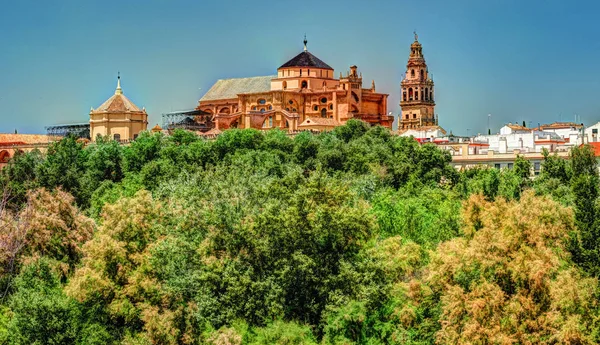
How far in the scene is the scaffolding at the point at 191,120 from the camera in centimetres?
9625

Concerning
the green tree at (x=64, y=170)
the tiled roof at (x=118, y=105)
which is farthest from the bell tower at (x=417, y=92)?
the green tree at (x=64, y=170)

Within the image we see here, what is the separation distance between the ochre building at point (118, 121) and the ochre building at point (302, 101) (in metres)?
6.79

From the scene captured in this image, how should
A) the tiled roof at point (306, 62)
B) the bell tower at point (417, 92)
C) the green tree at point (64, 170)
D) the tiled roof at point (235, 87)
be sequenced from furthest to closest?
the bell tower at point (417, 92), the tiled roof at point (235, 87), the tiled roof at point (306, 62), the green tree at point (64, 170)

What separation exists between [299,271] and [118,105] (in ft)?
207

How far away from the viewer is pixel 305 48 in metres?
99.9

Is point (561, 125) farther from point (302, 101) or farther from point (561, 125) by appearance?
point (302, 101)

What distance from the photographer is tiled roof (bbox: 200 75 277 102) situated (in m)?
98.4

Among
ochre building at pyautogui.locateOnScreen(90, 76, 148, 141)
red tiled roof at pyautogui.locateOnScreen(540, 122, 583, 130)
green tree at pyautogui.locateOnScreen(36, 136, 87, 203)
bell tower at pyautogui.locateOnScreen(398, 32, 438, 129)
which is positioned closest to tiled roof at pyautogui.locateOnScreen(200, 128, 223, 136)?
ochre building at pyautogui.locateOnScreen(90, 76, 148, 141)

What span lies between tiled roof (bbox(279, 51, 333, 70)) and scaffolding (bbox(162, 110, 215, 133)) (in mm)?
8756

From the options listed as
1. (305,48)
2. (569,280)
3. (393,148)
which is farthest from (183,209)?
(305,48)

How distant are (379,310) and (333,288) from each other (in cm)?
161

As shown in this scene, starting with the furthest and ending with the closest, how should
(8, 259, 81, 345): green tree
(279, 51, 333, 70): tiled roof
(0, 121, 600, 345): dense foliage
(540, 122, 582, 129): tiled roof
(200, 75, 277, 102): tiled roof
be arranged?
(540, 122, 582, 129): tiled roof < (200, 75, 277, 102): tiled roof < (279, 51, 333, 70): tiled roof < (8, 259, 81, 345): green tree < (0, 121, 600, 345): dense foliage

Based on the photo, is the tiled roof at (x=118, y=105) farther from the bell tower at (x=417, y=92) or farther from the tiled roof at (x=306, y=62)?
the bell tower at (x=417, y=92)

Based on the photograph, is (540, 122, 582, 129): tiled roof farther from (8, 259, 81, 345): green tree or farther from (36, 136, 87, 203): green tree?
(8, 259, 81, 345): green tree
